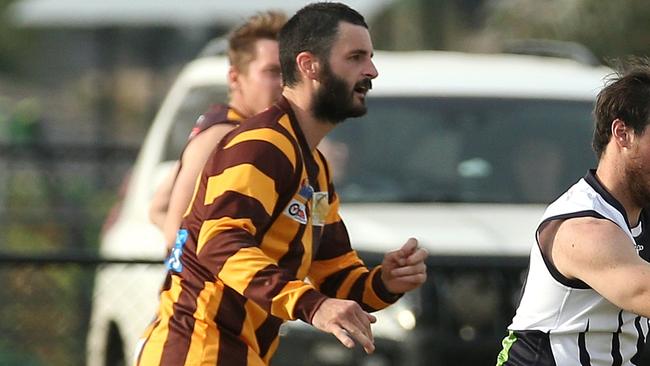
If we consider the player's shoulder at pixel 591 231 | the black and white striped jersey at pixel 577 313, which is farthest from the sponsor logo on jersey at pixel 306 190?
the player's shoulder at pixel 591 231

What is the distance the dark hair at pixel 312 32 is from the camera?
4879mm

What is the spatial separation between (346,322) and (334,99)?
78cm

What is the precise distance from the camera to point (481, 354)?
7973mm

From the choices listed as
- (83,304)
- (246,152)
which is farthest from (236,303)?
(83,304)

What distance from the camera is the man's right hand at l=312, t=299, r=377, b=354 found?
433 centimetres

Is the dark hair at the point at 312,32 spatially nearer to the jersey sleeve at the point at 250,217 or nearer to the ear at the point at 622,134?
the jersey sleeve at the point at 250,217

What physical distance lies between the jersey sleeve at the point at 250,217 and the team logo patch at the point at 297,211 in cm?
5

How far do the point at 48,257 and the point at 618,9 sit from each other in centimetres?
1006

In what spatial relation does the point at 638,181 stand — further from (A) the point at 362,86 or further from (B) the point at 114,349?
(B) the point at 114,349

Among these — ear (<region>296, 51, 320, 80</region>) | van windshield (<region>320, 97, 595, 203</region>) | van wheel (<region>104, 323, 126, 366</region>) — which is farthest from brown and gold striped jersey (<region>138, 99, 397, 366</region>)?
van wheel (<region>104, 323, 126, 366</region>)

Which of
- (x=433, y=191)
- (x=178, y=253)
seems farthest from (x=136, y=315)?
(x=178, y=253)

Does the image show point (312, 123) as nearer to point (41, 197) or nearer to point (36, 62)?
point (41, 197)

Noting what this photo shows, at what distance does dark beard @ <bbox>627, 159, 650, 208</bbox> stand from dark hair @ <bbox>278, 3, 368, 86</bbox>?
0.94 metres

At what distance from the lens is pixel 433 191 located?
8156 mm
